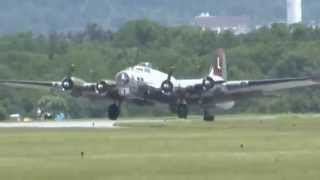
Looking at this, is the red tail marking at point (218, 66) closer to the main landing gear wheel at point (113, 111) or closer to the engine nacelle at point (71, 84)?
the main landing gear wheel at point (113, 111)

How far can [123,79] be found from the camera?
311 ft

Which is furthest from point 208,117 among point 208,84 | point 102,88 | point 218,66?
point 102,88

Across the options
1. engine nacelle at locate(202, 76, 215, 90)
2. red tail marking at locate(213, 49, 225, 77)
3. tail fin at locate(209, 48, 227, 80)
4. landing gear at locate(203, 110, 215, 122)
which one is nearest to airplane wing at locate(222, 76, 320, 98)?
engine nacelle at locate(202, 76, 215, 90)

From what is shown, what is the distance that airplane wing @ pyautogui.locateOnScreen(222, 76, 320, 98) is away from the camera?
94938 millimetres

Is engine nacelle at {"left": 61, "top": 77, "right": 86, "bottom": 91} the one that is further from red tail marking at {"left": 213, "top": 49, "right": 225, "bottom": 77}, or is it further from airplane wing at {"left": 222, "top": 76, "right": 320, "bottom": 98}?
red tail marking at {"left": 213, "top": 49, "right": 225, "bottom": 77}

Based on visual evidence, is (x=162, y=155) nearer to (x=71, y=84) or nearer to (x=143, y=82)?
(x=71, y=84)

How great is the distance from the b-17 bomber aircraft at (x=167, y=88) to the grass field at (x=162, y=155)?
2816 centimetres

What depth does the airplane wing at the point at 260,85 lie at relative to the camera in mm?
94938

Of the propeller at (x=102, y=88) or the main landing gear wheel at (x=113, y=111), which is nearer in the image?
the main landing gear wheel at (x=113, y=111)

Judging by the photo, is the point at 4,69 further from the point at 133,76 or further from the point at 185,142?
the point at 185,142

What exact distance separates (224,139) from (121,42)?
4536 inches

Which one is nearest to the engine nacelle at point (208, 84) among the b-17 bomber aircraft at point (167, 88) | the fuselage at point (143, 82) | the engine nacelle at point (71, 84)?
the b-17 bomber aircraft at point (167, 88)

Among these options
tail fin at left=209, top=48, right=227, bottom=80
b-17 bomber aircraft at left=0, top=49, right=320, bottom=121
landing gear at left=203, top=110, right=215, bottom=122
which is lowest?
landing gear at left=203, top=110, right=215, bottom=122

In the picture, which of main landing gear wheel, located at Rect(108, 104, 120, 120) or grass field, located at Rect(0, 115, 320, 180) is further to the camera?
main landing gear wheel, located at Rect(108, 104, 120, 120)
